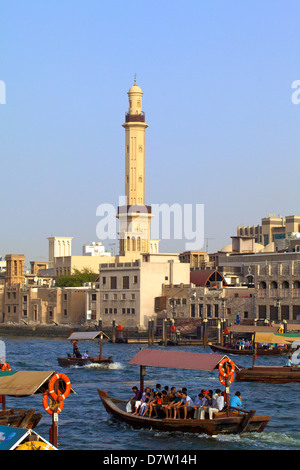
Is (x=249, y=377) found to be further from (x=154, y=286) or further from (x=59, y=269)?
(x=59, y=269)

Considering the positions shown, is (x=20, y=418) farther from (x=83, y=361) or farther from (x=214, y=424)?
(x=83, y=361)

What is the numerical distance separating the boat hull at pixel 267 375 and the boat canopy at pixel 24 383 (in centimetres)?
2263

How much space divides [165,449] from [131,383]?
70.2ft

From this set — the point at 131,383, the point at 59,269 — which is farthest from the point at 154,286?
the point at 131,383

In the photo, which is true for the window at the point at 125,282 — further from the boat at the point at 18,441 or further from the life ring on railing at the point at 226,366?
the boat at the point at 18,441

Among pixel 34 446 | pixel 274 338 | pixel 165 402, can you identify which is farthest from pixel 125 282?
pixel 34 446

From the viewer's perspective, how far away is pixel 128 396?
46500 mm

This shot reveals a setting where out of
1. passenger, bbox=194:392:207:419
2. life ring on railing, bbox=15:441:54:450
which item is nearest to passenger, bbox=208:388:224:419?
passenger, bbox=194:392:207:419

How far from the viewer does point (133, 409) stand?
36.9m

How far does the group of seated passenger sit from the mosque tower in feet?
339

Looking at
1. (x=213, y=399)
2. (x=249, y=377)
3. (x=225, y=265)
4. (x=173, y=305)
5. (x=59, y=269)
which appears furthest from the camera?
(x=59, y=269)

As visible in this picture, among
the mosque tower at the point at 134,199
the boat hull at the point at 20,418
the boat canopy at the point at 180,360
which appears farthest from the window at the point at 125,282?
the boat hull at the point at 20,418

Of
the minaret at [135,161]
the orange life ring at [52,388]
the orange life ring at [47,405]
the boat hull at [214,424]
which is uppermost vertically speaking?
the minaret at [135,161]

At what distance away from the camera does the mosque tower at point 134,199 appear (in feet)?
459
